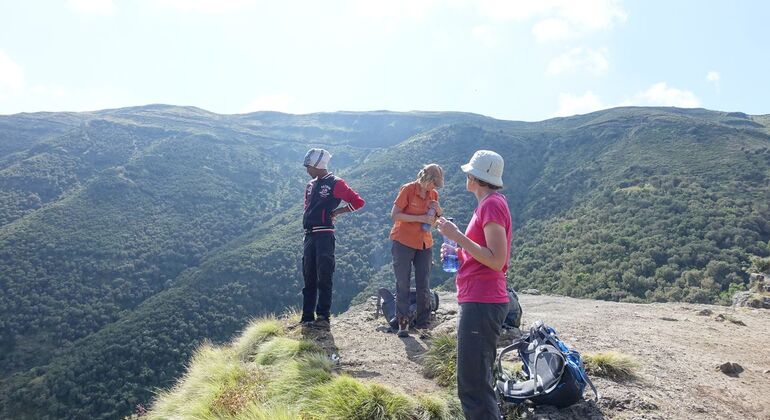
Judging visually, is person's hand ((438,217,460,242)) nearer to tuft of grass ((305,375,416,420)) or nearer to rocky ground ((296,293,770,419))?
tuft of grass ((305,375,416,420))

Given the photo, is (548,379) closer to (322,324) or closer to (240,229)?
(322,324)

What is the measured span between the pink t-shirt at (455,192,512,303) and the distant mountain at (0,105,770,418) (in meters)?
23.2

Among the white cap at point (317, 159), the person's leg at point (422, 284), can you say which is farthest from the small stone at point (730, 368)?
Result: the white cap at point (317, 159)

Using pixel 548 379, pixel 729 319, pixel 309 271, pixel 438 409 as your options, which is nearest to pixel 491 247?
pixel 548 379

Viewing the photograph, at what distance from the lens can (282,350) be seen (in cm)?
517

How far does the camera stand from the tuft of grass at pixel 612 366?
14.8ft

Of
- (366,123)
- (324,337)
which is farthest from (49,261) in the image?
(366,123)

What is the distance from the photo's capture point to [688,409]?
13.2ft

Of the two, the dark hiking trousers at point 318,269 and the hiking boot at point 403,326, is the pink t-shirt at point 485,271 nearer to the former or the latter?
the dark hiking trousers at point 318,269

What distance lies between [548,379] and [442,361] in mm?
1301

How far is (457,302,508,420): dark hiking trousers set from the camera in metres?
2.78

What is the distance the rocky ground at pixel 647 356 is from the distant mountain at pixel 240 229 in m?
16.3

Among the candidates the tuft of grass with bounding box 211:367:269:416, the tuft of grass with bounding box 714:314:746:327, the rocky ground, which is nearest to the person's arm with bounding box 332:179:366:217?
the rocky ground

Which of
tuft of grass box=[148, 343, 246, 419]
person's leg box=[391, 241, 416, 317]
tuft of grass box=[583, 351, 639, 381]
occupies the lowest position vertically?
tuft of grass box=[148, 343, 246, 419]
